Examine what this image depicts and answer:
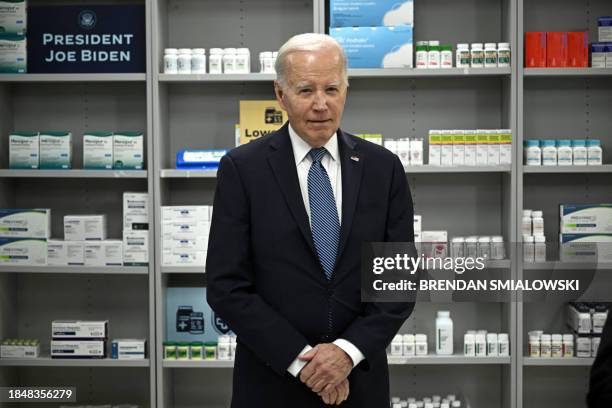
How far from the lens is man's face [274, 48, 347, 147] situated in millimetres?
2072

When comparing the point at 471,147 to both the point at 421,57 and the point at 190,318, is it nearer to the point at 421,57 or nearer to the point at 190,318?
the point at 421,57

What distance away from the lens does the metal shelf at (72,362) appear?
398 centimetres

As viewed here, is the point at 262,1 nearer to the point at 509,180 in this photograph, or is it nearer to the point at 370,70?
the point at 370,70

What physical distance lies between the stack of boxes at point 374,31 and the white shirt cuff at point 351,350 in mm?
2112

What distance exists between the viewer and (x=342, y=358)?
6.67ft

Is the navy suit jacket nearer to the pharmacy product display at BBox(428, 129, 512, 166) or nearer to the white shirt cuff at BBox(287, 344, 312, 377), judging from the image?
the white shirt cuff at BBox(287, 344, 312, 377)

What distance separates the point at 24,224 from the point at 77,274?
0.48 metres

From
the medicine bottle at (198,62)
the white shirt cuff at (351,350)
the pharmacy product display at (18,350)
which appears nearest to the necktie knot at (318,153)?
the white shirt cuff at (351,350)

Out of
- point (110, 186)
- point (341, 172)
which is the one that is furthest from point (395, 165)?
point (110, 186)

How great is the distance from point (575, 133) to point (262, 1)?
5.86 ft

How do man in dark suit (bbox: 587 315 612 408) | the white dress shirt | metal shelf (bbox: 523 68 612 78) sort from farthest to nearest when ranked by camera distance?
1. metal shelf (bbox: 523 68 612 78)
2. the white dress shirt
3. man in dark suit (bbox: 587 315 612 408)

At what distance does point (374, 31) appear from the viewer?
3.88 meters

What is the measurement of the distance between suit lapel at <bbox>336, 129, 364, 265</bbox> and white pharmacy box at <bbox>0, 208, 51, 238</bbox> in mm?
A: 2267

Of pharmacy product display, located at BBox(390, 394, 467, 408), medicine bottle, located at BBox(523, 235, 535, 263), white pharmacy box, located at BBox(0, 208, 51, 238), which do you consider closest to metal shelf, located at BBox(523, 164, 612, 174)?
medicine bottle, located at BBox(523, 235, 535, 263)
